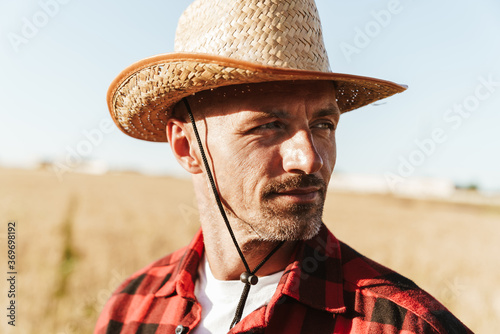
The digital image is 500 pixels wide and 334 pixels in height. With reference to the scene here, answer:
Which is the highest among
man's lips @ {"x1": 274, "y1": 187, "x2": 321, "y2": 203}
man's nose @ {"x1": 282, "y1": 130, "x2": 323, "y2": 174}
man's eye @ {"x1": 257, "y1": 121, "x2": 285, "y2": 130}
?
man's eye @ {"x1": 257, "y1": 121, "x2": 285, "y2": 130}

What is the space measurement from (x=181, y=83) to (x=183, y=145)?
45cm

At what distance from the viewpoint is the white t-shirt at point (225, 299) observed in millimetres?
1993

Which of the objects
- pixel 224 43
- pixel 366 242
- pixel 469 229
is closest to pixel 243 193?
pixel 224 43

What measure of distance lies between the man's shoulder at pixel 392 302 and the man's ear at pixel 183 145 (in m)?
0.96

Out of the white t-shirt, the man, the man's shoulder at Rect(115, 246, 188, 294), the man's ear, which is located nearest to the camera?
the man

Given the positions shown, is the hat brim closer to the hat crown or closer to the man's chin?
the hat crown

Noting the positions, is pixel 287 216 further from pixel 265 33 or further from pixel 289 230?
pixel 265 33

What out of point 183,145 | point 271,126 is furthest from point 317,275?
point 183,145

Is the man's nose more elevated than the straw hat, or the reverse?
the straw hat

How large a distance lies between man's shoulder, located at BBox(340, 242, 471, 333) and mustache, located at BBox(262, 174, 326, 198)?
43 cm

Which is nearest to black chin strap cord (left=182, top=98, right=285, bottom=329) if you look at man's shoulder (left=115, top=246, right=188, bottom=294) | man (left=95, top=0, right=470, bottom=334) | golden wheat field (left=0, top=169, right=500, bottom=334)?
man (left=95, top=0, right=470, bottom=334)

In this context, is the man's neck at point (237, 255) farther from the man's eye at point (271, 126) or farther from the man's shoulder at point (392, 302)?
the man's eye at point (271, 126)

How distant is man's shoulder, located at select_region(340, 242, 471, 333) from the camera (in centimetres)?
165

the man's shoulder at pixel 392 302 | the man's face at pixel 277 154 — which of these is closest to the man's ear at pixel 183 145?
the man's face at pixel 277 154
